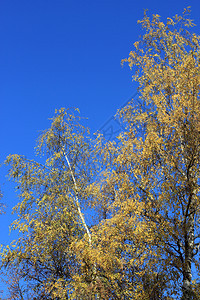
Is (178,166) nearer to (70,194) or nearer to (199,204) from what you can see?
(199,204)

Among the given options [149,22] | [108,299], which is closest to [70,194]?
[108,299]

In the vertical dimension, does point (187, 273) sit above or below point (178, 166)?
below

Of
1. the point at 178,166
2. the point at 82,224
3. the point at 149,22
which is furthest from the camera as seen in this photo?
the point at 149,22

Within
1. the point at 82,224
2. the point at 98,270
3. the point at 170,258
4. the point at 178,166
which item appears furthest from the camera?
the point at 82,224

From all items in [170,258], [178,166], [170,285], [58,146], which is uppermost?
[58,146]

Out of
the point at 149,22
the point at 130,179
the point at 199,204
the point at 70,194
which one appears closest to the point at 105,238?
the point at 130,179

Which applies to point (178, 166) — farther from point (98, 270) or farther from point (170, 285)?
point (98, 270)

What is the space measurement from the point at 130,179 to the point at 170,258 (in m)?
2.53

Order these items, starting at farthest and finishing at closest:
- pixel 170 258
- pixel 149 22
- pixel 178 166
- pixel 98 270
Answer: pixel 149 22 → pixel 98 270 → pixel 178 166 → pixel 170 258

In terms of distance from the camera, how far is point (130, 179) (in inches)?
363

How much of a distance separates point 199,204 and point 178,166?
3.51 feet

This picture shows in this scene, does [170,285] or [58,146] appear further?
[58,146]

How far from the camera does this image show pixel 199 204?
774 centimetres

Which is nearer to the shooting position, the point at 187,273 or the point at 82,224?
the point at 187,273
